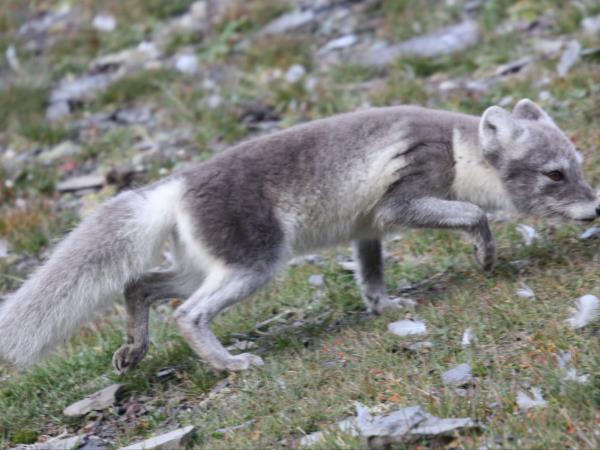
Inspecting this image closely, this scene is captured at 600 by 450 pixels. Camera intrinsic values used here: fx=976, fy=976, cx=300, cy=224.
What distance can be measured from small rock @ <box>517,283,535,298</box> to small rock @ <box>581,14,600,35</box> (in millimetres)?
4135

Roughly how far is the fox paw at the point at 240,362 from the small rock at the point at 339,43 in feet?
18.4

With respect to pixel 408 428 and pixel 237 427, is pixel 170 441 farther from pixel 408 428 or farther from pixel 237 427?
pixel 408 428

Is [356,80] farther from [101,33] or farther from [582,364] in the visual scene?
[582,364]

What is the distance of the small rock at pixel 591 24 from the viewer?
8555 millimetres

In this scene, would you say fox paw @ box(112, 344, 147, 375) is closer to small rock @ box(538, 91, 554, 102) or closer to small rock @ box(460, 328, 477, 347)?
small rock @ box(460, 328, 477, 347)

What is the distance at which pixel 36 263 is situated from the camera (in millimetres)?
7273

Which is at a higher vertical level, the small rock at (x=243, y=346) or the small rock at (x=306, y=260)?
the small rock at (x=243, y=346)

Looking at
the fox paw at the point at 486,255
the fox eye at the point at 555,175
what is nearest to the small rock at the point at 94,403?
the fox paw at the point at 486,255

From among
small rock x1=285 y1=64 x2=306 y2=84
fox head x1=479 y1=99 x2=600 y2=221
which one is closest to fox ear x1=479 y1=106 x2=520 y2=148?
fox head x1=479 y1=99 x2=600 y2=221

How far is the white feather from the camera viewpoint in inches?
176

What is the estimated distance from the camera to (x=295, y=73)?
9.53 meters

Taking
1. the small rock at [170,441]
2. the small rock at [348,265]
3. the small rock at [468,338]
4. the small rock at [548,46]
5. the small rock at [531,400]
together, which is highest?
the small rock at [170,441]

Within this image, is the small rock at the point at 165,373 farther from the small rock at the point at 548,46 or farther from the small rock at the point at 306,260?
the small rock at the point at 548,46

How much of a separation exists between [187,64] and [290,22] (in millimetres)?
1272
